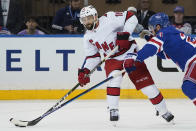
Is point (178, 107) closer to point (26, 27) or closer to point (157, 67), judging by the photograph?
point (157, 67)

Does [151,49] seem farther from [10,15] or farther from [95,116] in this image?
[10,15]

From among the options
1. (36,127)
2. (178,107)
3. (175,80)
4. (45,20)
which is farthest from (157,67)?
(36,127)

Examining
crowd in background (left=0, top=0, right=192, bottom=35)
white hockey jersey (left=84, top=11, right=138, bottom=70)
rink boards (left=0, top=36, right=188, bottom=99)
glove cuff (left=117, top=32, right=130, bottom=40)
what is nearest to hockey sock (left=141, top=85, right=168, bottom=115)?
white hockey jersey (left=84, top=11, right=138, bottom=70)

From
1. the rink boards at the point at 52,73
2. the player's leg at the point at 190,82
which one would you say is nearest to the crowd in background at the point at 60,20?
the rink boards at the point at 52,73

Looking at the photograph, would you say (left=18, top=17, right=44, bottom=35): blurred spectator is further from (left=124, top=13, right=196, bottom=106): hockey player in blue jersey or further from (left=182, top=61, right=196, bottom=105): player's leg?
(left=182, top=61, right=196, bottom=105): player's leg

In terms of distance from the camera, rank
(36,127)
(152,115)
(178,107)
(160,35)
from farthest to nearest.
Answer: (178,107) < (152,115) < (36,127) < (160,35)

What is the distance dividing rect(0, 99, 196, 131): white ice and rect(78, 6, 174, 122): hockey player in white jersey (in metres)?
0.18

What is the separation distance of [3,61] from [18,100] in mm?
513

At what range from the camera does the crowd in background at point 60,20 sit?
27.3ft

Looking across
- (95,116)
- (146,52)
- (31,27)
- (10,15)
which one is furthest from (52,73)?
(146,52)

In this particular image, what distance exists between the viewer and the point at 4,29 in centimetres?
828

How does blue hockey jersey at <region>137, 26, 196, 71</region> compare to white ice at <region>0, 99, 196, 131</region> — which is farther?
white ice at <region>0, 99, 196, 131</region>

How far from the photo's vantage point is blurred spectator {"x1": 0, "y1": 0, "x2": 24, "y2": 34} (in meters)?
8.38

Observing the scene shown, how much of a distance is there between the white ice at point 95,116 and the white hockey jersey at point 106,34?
60 cm
